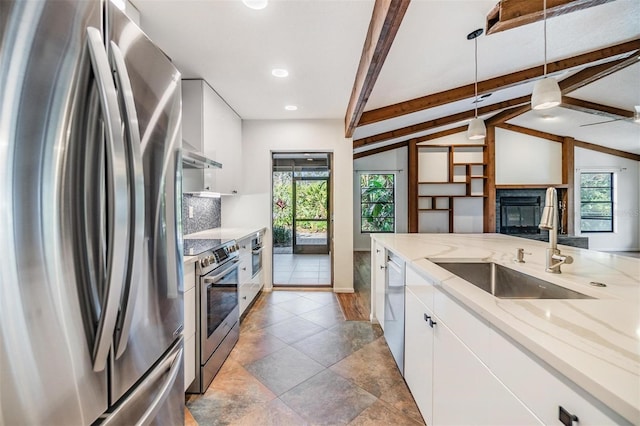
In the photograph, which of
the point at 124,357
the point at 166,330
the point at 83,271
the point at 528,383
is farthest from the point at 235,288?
the point at 528,383

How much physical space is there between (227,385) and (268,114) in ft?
10.5

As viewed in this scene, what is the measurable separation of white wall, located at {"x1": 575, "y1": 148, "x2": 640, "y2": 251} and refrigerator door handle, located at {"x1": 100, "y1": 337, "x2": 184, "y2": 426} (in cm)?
889

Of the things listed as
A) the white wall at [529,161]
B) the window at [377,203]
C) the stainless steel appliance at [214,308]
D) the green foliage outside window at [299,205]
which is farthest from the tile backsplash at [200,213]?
the white wall at [529,161]

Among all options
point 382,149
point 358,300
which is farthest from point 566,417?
point 382,149

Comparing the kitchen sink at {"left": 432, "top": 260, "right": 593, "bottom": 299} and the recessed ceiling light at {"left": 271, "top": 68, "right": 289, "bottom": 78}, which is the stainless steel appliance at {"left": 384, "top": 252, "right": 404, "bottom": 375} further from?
the recessed ceiling light at {"left": 271, "top": 68, "right": 289, "bottom": 78}

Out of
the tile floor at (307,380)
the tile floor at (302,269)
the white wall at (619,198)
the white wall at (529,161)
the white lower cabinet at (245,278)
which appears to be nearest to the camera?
the tile floor at (307,380)

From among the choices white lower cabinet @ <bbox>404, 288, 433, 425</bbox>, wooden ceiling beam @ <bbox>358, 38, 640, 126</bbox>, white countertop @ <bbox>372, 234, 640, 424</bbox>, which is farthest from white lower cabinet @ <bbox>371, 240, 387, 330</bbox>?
wooden ceiling beam @ <bbox>358, 38, 640, 126</bbox>

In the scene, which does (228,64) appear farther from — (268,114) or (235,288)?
(235,288)

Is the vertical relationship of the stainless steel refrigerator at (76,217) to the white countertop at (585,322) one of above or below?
above

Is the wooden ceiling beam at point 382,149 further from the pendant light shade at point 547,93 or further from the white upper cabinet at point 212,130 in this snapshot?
the pendant light shade at point 547,93

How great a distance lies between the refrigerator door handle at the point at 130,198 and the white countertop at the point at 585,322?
1083 millimetres

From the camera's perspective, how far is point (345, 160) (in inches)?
162

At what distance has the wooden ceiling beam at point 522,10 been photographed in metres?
1.96

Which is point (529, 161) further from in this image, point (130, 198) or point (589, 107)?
point (130, 198)
